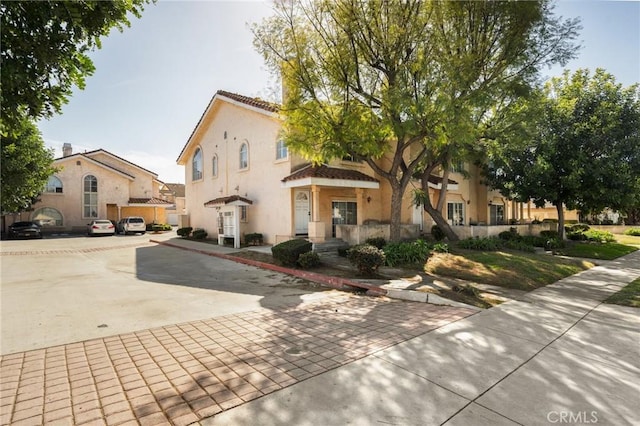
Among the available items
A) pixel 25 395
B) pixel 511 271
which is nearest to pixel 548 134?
pixel 511 271

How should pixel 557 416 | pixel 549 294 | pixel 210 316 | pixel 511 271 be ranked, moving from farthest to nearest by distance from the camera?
pixel 511 271, pixel 549 294, pixel 210 316, pixel 557 416

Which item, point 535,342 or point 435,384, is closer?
point 435,384

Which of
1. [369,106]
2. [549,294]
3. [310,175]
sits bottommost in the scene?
[549,294]

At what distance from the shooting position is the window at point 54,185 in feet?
103

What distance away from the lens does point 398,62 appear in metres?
12.1

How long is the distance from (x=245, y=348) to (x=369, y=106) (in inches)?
412

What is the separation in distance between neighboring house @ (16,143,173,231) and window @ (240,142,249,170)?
65.7ft

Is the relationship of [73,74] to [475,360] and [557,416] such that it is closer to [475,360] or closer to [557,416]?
[475,360]

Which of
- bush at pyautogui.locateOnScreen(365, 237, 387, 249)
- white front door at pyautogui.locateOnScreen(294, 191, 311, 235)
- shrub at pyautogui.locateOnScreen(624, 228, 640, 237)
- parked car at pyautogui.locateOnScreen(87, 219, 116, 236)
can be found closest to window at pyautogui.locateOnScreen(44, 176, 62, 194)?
parked car at pyautogui.locateOnScreen(87, 219, 116, 236)

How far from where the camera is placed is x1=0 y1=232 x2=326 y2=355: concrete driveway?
19.1 ft

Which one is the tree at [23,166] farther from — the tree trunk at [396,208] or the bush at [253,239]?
the tree trunk at [396,208]

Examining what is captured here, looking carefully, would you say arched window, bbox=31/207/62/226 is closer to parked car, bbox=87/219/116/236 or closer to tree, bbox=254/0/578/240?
parked car, bbox=87/219/116/236

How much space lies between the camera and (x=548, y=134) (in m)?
19.6

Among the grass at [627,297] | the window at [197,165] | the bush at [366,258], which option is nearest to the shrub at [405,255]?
the bush at [366,258]
